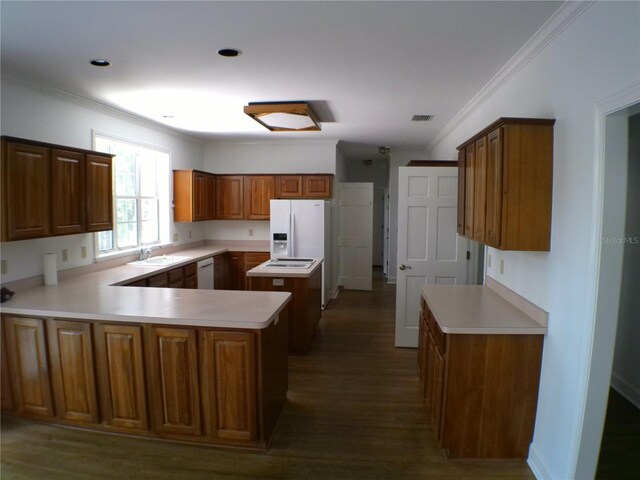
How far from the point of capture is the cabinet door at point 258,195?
19.5ft

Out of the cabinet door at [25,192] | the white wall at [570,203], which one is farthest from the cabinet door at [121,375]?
the white wall at [570,203]

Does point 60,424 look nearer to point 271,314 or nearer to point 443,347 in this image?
point 271,314

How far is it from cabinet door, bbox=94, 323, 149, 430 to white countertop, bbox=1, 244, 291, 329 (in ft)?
0.39

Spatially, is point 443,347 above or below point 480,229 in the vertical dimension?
below

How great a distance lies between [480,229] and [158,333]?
85.7 inches

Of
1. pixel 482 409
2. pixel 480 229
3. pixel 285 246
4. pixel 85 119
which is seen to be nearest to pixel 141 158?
pixel 85 119

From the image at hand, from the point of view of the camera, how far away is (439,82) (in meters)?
3.07

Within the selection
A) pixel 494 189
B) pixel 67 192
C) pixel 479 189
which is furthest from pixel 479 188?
pixel 67 192

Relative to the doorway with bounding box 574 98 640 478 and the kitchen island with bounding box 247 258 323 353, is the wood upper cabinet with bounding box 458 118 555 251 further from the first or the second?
the kitchen island with bounding box 247 258 323 353

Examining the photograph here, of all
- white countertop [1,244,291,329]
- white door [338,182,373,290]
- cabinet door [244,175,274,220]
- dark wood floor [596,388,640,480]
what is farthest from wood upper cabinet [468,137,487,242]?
white door [338,182,373,290]

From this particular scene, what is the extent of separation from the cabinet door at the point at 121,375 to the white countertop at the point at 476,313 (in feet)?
6.35

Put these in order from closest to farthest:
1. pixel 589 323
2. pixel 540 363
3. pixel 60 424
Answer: pixel 589 323, pixel 540 363, pixel 60 424

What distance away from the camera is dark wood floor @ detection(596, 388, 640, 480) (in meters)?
2.17

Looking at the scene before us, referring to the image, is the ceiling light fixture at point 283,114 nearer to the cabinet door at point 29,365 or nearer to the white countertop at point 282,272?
the white countertop at point 282,272
